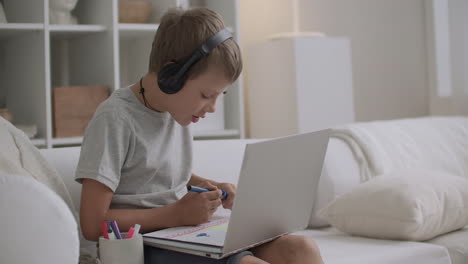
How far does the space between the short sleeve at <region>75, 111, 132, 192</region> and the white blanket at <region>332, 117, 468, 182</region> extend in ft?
3.37

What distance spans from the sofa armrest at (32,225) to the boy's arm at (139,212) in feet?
0.70

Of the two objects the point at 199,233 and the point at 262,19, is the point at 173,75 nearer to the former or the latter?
the point at 199,233

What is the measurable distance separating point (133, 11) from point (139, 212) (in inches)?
66.3

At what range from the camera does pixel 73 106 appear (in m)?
2.68

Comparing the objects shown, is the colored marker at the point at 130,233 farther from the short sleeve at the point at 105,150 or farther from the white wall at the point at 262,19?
the white wall at the point at 262,19

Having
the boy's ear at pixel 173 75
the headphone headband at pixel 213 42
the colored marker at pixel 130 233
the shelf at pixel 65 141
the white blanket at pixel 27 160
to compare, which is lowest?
the colored marker at pixel 130 233

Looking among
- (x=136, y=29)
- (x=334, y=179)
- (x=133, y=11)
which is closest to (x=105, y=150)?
(x=334, y=179)

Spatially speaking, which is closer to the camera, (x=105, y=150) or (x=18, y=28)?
(x=105, y=150)

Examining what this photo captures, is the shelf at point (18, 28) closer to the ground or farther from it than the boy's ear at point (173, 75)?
farther from it

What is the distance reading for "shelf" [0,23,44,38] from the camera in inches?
100

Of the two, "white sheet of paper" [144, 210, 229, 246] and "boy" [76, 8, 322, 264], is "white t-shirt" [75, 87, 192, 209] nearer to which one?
"boy" [76, 8, 322, 264]

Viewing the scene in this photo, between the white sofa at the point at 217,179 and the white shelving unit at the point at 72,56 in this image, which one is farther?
the white shelving unit at the point at 72,56

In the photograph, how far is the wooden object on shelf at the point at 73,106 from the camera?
2648 millimetres

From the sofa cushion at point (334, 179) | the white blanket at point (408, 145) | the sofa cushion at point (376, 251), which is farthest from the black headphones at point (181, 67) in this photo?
the white blanket at point (408, 145)
